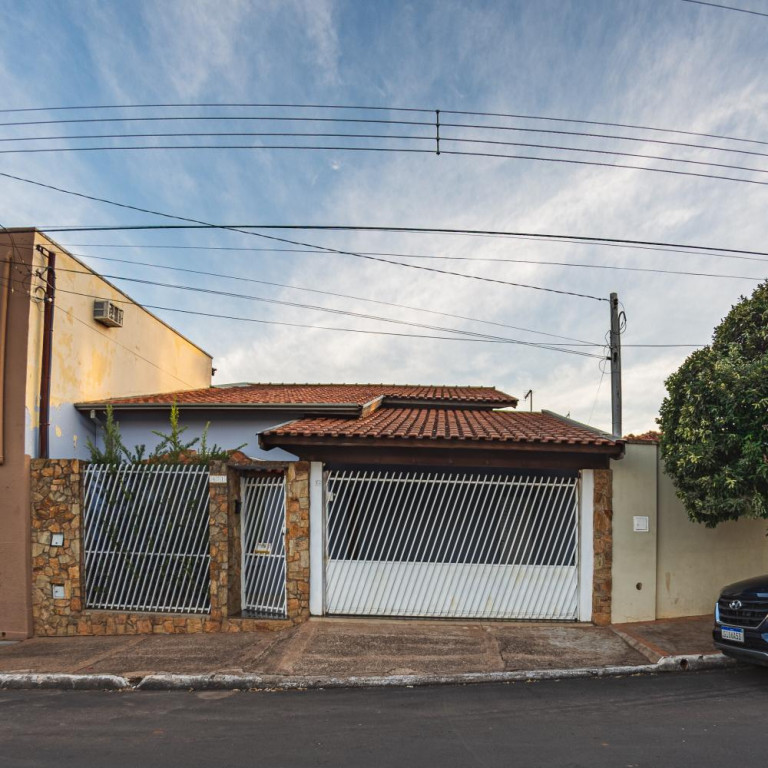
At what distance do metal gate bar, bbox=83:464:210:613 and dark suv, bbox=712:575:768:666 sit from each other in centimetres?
677

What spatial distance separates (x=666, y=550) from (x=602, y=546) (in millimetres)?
1010

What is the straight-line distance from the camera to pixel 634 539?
8391mm

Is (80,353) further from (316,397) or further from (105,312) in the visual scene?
(316,397)

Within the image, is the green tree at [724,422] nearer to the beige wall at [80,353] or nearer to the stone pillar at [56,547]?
the stone pillar at [56,547]

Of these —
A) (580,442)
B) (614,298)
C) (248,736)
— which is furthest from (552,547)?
(248,736)

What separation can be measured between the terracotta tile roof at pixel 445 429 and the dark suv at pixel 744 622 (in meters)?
2.50

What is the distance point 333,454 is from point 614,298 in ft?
18.0

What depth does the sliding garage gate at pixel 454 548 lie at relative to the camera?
8477 millimetres

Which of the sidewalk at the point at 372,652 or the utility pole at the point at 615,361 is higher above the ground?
the utility pole at the point at 615,361

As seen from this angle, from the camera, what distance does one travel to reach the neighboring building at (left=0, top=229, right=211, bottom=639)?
28.2 feet

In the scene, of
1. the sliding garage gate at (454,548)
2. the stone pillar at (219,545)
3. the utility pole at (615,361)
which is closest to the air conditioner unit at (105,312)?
the stone pillar at (219,545)

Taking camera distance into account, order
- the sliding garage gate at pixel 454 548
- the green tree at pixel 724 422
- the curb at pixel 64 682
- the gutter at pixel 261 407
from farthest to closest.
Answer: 1. the gutter at pixel 261 407
2. the sliding garage gate at pixel 454 548
3. the green tree at pixel 724 422
4. the curb at pixel 64 682

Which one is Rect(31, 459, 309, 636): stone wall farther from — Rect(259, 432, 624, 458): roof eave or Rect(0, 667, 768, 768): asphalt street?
Rect(0, 667, 768, 768): asphalt street

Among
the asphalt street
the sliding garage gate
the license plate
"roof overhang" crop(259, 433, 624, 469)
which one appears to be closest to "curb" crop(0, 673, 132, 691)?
the asphalt street
